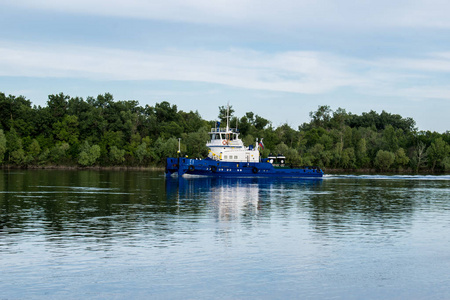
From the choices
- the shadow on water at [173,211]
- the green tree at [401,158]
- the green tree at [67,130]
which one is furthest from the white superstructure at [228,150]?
the green tree at [401,158]

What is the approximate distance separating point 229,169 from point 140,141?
3235 inches

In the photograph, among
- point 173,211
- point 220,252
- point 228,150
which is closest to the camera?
point 220,252

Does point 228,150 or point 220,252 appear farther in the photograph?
point 228,150

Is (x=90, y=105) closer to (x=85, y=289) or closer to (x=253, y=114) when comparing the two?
(x=253, y=114)

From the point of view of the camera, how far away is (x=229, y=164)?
319ft

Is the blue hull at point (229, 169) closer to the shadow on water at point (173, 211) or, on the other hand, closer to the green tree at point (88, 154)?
the shadow on water at point (173, 211)

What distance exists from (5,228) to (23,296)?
1418cm

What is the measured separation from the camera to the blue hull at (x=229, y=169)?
95.9 metres

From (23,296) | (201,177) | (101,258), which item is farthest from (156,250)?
(201,177)

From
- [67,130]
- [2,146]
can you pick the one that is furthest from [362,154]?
[2,146]

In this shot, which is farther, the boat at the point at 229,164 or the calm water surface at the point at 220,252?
the boat at the point at 229,164

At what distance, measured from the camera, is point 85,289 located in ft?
60.3

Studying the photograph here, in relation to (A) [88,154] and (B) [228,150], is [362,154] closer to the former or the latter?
(A) [88,154]

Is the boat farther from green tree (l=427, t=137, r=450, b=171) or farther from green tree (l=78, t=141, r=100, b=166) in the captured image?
green tree (l=427, t=137, r=450, b=171)
